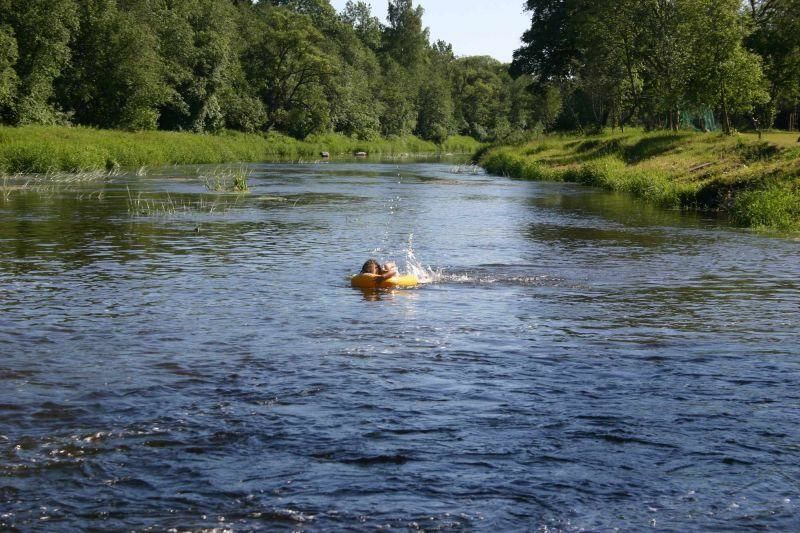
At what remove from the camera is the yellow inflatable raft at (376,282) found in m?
19.2

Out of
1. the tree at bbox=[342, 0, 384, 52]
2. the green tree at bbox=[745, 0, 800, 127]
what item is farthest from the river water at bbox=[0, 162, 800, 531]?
the tree at bbox=[342, 0, 384, 52]

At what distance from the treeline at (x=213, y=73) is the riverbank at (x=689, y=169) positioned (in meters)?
23.7

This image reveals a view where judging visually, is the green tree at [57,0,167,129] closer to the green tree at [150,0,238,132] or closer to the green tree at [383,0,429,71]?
the green tree at [150,0,238,132]

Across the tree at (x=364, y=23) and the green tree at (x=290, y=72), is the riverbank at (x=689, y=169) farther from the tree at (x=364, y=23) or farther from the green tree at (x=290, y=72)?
the tree at (x=364, y=23)

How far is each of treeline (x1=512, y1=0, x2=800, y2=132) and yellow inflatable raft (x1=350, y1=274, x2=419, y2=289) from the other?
122 ft

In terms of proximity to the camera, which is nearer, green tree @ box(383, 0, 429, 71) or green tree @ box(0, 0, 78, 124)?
green tree @ box(0, 0, 78, 124)

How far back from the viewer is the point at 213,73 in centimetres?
9312

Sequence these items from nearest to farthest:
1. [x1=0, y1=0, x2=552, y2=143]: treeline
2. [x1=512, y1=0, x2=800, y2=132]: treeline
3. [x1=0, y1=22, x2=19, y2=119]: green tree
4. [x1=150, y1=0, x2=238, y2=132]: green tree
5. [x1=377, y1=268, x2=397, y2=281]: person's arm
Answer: [x1=377, y1=268, x2=397, y2=281]: person's arm → [x1=512, y1=0, x2=800, y2=132]: treeline → [x1=0, y1=22, x2=19, y2=119]: green tree → [x1=0, y1=0, x2=552, y2=143]: treeline → [x1=150, y1=0, x2=238, y2=132]: green tree

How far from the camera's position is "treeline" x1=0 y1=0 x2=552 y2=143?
67938mm

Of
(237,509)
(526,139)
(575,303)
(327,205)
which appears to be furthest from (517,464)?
(526,139)

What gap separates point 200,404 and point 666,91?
56001 millimetres

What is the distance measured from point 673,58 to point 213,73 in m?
49.2

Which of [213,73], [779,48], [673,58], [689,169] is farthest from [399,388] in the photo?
[213,73]

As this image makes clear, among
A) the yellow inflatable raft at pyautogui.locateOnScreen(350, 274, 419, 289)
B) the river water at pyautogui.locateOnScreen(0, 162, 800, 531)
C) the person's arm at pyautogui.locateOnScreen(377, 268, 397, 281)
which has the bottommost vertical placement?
the river water at pyautogui.locateOnScreen(0, 162, 800, 531)
